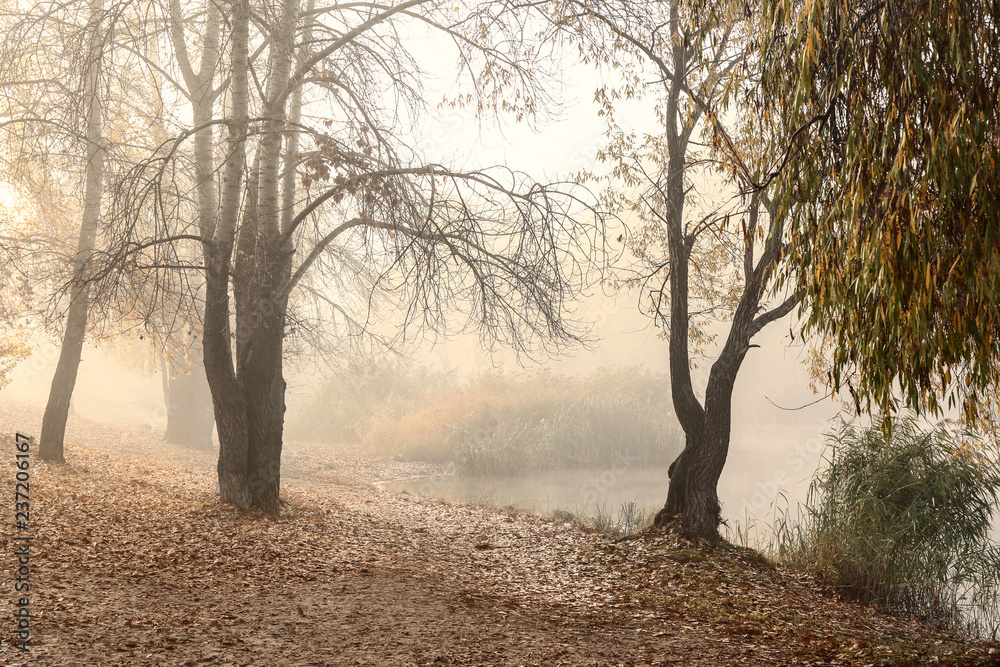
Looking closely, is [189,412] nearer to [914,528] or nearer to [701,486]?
[701,486]

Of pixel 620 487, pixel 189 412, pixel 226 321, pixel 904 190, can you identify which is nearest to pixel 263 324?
pixel 226 321

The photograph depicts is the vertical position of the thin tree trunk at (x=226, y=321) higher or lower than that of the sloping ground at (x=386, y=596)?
higher

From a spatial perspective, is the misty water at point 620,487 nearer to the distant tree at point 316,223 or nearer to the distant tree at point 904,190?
the distant tree at point 316,223

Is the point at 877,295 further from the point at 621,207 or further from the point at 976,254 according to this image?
the point at 621,207

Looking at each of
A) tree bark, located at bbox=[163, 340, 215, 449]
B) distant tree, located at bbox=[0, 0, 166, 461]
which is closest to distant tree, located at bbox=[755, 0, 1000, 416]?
distant tree, located at bbox=[0, 0, 166, 461]

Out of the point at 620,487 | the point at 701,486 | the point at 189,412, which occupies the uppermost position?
the point at 189,412

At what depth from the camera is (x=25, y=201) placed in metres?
13.1

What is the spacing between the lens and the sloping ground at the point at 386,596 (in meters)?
4.29

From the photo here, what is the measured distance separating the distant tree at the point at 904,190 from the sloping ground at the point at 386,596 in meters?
2.40

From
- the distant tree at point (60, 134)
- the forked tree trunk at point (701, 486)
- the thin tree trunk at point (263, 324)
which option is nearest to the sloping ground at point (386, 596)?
the forked tree trunk at point (701, 486)

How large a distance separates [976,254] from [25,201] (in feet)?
51.7

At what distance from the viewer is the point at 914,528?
661cm

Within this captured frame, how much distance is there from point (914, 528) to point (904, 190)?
15.6 ft

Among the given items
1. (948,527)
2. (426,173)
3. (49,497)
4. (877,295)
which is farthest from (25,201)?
(948,527)
